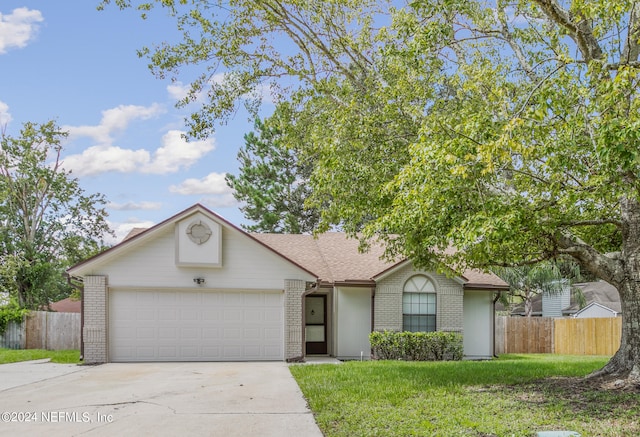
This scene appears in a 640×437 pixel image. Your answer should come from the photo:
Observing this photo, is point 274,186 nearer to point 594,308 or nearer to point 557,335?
point 557,335

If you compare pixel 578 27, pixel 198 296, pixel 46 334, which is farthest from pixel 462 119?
pixel 46 334

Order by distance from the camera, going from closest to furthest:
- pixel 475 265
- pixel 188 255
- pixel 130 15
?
pixel 475 265
pixel 130 15
pixel 188 255

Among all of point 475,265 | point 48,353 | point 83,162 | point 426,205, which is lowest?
point 48,353

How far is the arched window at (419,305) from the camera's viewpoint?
17859 mm

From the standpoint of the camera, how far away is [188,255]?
52.1 ft

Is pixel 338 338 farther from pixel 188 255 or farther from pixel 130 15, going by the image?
pixel 130 15

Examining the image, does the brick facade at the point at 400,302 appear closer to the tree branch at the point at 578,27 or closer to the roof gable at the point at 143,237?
the roof gable at the point at 143,237

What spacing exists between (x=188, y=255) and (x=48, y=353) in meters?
6.91

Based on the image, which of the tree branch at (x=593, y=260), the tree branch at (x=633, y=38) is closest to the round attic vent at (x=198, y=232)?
the tree branch at (x=593, y=260)

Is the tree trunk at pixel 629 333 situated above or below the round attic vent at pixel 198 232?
below

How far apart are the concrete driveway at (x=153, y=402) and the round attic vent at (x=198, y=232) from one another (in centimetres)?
359

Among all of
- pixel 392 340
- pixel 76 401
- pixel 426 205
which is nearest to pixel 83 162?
pixel 392 340

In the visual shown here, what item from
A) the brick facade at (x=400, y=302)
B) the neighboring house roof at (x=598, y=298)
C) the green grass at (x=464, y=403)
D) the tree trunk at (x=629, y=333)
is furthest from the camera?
the neighboring house roof at (x=598, y=298)

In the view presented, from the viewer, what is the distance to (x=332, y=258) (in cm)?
1984
